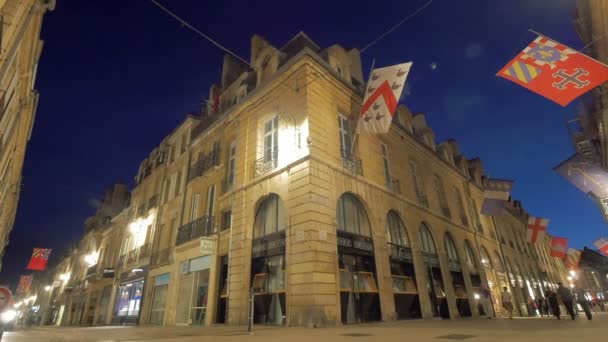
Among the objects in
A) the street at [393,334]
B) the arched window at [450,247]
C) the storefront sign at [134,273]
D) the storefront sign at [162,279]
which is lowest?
the street at [393,334]

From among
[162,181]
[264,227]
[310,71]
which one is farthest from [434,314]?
[162,181]

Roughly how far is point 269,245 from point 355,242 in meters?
3.01

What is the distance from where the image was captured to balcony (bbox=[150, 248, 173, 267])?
14.8 metres

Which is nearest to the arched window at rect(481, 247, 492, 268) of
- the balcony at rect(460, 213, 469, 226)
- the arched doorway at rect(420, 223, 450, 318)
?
the balcony at rect(460, 213, 469, 226)

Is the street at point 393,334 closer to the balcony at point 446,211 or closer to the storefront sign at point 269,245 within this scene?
the storefront sign at point 269,245

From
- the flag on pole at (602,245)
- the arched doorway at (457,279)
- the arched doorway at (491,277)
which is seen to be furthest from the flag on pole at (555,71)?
the flag on pole at (602,245)

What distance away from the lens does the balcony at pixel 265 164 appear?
1124 cm

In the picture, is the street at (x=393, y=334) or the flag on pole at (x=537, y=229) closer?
the street at (x=393, y=334)

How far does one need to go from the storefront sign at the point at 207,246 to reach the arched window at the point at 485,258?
16.7 m

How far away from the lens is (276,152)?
11500 mm

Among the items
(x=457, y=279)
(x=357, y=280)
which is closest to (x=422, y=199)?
(x=457, y=279)

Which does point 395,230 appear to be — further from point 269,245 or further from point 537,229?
point 537,229

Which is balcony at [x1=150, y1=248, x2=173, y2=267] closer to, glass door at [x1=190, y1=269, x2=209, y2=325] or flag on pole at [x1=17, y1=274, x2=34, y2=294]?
glass door at [x1=190, y1=269, x2=209, y2=325]

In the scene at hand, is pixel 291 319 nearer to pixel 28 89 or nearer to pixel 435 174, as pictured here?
pixel 28 89
